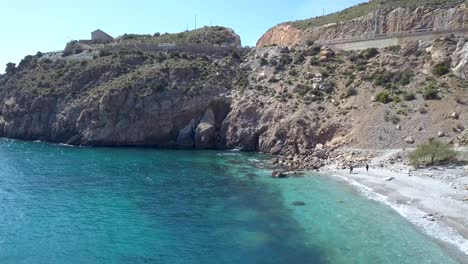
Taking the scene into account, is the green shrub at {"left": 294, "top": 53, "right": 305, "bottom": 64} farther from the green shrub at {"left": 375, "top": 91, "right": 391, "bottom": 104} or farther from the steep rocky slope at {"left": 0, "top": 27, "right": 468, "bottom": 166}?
Answer: the green shrub at {"left": 375, "top": 91, "right": 391, "bottom": 104}

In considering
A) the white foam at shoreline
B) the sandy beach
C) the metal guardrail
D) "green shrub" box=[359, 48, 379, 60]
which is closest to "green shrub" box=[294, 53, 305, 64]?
the metal guardrail

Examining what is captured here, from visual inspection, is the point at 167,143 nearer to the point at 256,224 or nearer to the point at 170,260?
the point at 256,224

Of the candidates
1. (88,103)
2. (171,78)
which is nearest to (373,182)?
(171,78)

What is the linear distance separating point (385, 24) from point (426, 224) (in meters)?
59.2

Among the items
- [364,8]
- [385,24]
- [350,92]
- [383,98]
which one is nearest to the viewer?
[383,98]

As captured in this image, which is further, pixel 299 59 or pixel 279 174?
pixel 299 59

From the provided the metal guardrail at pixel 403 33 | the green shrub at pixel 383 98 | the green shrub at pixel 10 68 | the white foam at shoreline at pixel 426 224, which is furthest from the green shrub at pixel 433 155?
the green shrub at pixel 10 68

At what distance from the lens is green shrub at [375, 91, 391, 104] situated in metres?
60.8

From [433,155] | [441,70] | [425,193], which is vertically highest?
[441,70]

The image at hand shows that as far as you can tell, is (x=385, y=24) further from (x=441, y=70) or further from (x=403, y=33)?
(x=441, y=70)

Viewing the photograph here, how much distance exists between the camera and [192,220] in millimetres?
32969

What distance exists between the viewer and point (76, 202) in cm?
3822

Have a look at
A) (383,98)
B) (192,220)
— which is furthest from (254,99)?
(192,220)

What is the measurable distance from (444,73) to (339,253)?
46.7 m
